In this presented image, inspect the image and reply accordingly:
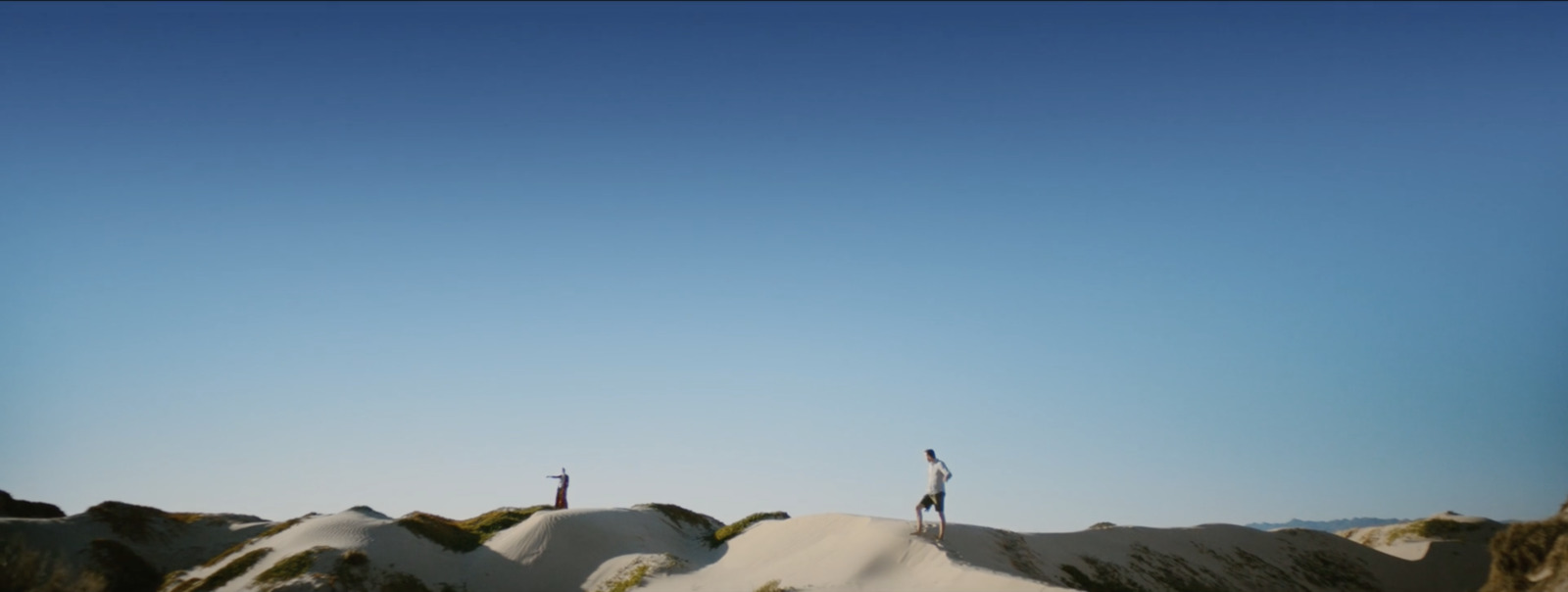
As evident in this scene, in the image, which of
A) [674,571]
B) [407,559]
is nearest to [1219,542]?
[674,571]

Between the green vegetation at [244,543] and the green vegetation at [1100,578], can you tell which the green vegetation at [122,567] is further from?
the green vegetation at [1100,578]

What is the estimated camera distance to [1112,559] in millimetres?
41188

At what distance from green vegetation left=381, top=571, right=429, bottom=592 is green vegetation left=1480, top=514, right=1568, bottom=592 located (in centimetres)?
3854

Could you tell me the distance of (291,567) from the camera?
3469 cm

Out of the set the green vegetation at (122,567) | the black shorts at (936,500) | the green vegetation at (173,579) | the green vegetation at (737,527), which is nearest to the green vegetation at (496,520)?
the green vegetation at (737,527)

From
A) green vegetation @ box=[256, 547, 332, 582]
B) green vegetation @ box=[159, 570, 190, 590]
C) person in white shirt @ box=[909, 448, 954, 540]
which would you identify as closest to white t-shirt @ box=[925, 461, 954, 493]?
person in white shirt @ box=[909, 448, 954, 540]

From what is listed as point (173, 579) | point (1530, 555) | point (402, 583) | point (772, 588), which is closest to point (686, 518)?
point (402, 583)

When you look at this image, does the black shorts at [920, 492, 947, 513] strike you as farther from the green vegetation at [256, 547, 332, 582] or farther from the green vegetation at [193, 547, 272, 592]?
the green vegetation at [193, 547, 272, 592]

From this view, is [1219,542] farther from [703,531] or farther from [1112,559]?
[703,531]

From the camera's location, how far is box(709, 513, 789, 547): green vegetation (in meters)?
40.8

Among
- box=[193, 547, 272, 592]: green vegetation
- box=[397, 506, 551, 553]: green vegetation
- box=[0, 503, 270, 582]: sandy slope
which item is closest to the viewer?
box=[193, 547, 272, 592]: green vegetation

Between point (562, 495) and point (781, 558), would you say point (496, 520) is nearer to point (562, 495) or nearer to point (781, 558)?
point (562, 495)

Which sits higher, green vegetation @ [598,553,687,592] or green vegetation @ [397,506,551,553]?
green vegetation @ [397,506,551,553]

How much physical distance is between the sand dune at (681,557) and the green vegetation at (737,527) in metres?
0.44
